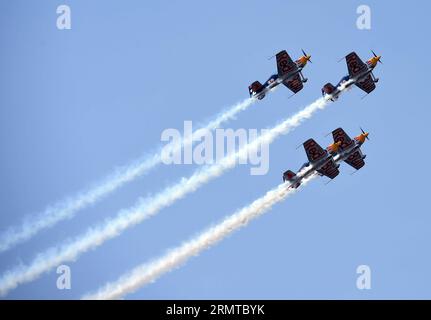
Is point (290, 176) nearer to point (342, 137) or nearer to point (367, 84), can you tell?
point (342, 137)

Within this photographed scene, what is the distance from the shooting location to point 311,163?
342 ft

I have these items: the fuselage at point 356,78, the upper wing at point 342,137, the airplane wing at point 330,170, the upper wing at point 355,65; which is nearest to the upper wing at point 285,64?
the fuselage at point 356,78

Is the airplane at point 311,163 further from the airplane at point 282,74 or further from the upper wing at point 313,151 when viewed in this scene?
the airplane at point 282,74

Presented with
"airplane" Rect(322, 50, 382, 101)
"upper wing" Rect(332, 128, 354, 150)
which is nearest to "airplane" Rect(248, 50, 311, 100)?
"airplane" Rect(322, 50, 382, 101)

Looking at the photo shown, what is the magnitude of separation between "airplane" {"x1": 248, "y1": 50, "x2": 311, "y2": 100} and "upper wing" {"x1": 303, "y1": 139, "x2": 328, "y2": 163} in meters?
12.0

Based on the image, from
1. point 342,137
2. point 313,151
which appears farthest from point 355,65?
point 313,151

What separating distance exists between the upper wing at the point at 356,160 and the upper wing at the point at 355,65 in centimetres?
1035

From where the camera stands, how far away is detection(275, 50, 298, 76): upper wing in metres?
114

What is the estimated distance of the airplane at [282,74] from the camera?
11331 centimetres

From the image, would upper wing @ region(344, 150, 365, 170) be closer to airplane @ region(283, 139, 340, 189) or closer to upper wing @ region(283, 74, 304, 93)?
airplane @ region(283, 139, 340, 189)

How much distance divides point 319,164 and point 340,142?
392cm

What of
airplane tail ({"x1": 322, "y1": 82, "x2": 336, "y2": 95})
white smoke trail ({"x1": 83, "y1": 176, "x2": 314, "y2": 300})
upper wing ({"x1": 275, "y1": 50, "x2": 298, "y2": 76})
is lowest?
white smoke trail ({"x1": 83, "y1": 176, "x2": 314, "y2": 300})
